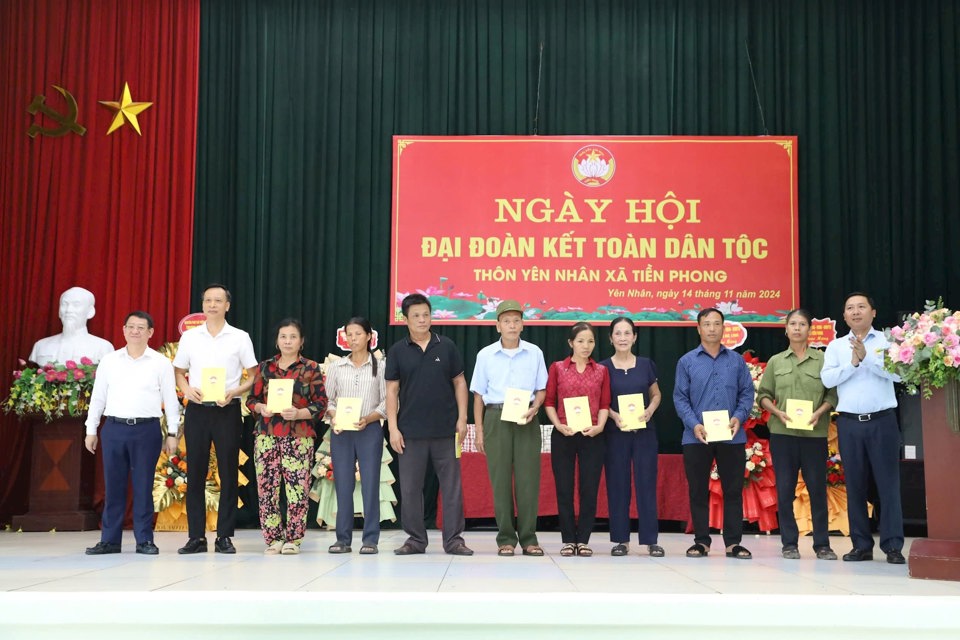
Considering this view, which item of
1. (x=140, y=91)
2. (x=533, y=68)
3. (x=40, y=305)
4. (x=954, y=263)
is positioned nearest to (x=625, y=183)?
(x=533, y=68)

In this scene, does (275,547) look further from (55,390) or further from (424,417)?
(55,390)

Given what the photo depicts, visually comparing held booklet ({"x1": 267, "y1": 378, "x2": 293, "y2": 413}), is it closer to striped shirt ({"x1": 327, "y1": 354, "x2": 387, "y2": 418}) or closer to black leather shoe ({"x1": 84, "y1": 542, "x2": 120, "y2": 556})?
striped shirt ({"x1": 327, "y1": 354, "x2": 387, "y2": 418})

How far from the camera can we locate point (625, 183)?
771cm

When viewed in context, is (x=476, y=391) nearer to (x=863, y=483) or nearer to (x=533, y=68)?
(x=863, y=483)

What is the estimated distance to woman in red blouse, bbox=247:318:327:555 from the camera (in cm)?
496

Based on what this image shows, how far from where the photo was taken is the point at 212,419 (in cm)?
506

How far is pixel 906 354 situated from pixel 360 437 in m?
2.65

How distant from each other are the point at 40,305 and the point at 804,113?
619cm

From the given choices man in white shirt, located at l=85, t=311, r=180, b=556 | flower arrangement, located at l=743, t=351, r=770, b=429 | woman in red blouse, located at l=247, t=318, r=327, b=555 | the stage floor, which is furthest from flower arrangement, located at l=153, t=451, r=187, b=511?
flower arrangement, located at l=743, t=351, r=770, b=429

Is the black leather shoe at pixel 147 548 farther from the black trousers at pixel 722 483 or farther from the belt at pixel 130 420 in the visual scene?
the black trousers at pixel 722 483

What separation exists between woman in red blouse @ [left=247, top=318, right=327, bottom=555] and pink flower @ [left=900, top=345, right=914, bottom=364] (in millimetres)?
2758

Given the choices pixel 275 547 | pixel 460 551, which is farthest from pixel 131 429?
pixel 460 551

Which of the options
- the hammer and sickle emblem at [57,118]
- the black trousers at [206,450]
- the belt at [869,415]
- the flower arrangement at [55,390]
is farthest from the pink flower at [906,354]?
the hammer and sickle emblem at [57,118]

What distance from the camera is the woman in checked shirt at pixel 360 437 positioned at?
5059 mm
